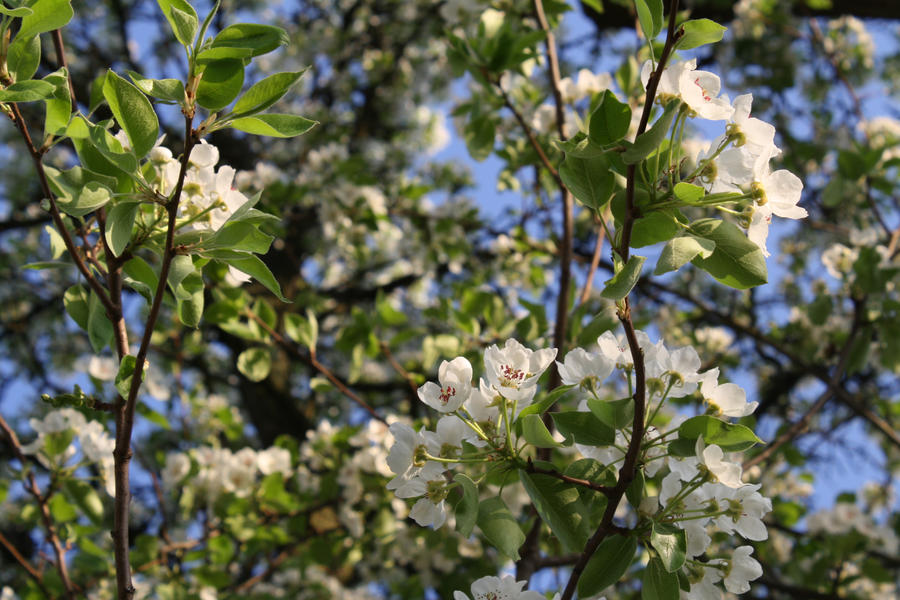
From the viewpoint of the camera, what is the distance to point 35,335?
544cm

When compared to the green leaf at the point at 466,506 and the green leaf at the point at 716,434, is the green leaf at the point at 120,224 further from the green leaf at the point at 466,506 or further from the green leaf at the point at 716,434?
the green leaf at the point at 716,434

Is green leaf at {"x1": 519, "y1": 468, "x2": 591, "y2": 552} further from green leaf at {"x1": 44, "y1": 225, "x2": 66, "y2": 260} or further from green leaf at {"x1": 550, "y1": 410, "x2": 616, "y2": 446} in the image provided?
green leaf at {"x1": 44, "y1": 225, "x2": 66, "y2": 260}

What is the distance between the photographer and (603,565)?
94cm

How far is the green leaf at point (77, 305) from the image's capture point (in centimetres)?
111

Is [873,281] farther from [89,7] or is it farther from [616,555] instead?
[89,7]

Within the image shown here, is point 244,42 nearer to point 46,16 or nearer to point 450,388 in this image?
point 46,16

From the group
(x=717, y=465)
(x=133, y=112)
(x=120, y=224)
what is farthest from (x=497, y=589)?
(x=133, y=112)

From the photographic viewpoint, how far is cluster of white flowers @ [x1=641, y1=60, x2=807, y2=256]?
843mm

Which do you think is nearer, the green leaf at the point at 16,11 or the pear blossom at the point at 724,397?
the green leaf at the point at 16,11

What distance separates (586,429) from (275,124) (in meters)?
0.56

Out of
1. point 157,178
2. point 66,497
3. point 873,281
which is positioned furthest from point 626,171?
point 873,281

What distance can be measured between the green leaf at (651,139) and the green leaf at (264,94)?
424mm

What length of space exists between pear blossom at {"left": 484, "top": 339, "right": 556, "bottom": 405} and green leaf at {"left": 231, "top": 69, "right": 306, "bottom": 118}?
0.42 meters

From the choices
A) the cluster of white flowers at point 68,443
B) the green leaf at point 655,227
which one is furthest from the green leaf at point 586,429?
the cluster of white flowers at point 68,443
